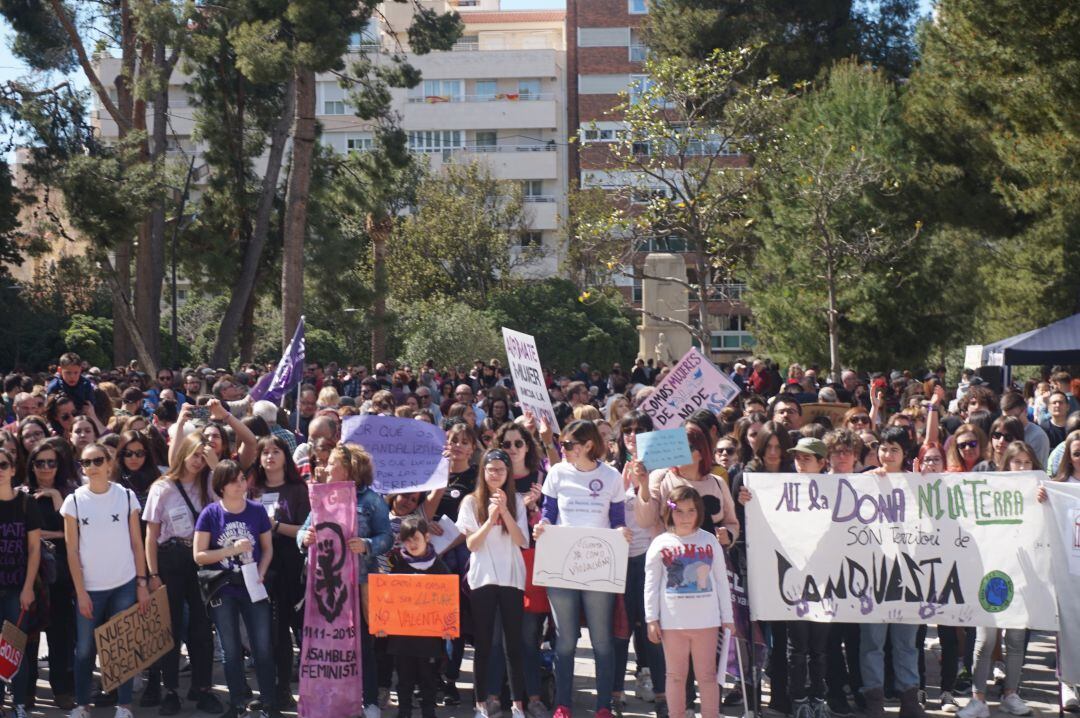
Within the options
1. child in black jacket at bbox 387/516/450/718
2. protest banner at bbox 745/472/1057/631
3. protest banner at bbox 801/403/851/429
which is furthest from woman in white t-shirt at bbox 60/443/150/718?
protest banner at bbox 801/403/851/429

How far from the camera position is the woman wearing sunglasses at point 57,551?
8.55m

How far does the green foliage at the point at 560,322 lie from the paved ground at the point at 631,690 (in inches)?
1379

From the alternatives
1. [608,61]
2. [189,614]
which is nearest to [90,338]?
[189,614]

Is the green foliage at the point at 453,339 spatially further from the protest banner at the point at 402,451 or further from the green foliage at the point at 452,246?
the protest banner at the point at 402,451

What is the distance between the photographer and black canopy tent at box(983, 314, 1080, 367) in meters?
19.6

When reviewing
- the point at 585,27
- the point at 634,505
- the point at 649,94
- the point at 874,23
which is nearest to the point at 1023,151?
the point at 649,94

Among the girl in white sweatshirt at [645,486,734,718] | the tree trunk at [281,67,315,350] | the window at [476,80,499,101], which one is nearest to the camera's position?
the girl in white sweatshirt at [645,486,734,718]

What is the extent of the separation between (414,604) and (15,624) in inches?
93.3

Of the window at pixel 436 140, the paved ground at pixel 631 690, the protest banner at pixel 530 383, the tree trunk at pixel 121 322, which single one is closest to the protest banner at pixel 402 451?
the protest banner at pixel 530 383

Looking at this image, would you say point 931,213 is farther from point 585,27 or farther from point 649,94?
point 585,27

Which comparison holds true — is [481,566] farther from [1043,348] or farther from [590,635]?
[1043,348]

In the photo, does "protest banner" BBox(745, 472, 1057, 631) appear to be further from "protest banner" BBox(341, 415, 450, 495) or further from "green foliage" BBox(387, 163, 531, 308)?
"green foliage" BBox(387, 163, 531, 308)

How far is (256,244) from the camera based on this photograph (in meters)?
29.3

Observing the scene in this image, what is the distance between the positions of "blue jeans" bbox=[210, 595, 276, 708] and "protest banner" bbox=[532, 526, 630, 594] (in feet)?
5.50
